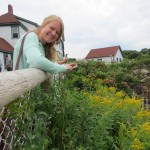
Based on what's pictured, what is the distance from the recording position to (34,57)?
2367 millimetres

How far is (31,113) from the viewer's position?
1.86 meters

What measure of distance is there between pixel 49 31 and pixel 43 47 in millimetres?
157

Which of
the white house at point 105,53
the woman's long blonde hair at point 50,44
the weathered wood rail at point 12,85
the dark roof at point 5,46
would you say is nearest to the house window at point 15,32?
the dark roof at point 5,46

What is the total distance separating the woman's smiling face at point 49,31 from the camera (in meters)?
2.79

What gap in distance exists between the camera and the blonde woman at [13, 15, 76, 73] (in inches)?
93.7

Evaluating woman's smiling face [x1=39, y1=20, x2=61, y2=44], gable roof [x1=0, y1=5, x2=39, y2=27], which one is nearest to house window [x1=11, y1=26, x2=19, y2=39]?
gable roof [x1=0, y1=5, x2=39, y2=27]

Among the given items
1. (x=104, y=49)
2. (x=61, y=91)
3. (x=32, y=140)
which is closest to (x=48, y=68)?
(x=61, y=91)

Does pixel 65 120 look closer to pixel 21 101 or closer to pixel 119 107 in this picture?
pixel 21 101

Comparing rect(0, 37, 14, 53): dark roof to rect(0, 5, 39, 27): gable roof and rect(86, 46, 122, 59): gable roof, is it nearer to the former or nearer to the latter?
rect(0, 5, 39, 27): gable roof

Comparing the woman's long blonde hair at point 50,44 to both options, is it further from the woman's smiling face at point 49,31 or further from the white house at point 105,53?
the white house at point 105,53

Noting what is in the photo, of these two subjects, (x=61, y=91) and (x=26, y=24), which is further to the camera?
(x=26, y=24)

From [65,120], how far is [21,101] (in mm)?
588

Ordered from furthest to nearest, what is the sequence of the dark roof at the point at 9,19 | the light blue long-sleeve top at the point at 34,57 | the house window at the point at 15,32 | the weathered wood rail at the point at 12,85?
1. the dark roof at the point at 9,19
2. the house window at the point at 15,32
3. the light blue long-sleeve top at the point at 34,57
4. the weathered wood rail at the point at 12,85

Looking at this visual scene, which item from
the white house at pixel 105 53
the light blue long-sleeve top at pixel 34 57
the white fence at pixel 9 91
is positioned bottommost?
the white fence at pixel 9 91
